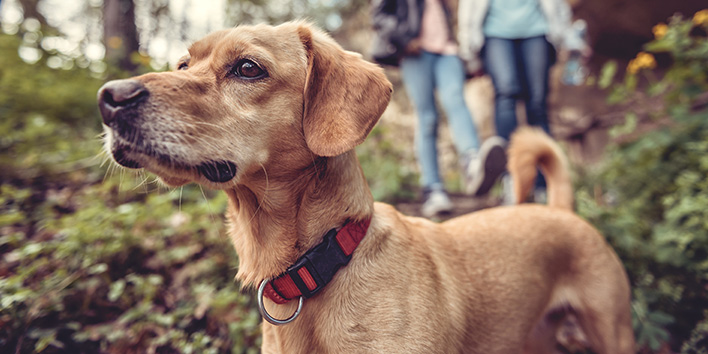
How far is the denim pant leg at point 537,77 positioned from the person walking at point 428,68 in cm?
63

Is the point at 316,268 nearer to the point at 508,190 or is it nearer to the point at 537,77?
the point at 508,190

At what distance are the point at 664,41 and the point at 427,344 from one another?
12.6ft

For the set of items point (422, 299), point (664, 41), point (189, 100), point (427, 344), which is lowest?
point (427, 344)

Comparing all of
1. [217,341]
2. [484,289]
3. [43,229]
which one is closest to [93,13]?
[43,229]

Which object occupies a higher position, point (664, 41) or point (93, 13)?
point (664, 41)

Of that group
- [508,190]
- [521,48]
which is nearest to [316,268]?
[508,190]

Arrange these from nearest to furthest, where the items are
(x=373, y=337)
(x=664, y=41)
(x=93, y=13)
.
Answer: (x=373, y=337)
(x=664, y=41)
(x=93, y=13)

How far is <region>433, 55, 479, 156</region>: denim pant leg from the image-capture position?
408 cm

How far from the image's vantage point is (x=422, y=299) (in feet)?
4.86

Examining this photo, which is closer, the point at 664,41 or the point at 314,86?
the point at 314,86

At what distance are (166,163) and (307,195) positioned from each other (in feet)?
1.74

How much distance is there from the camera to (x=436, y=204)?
3.83m

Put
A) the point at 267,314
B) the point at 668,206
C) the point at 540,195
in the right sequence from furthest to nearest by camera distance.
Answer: the point at 540,195, the point at 668,206, the point at 267,314

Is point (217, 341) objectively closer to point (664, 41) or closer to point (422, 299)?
point (422, 299)
